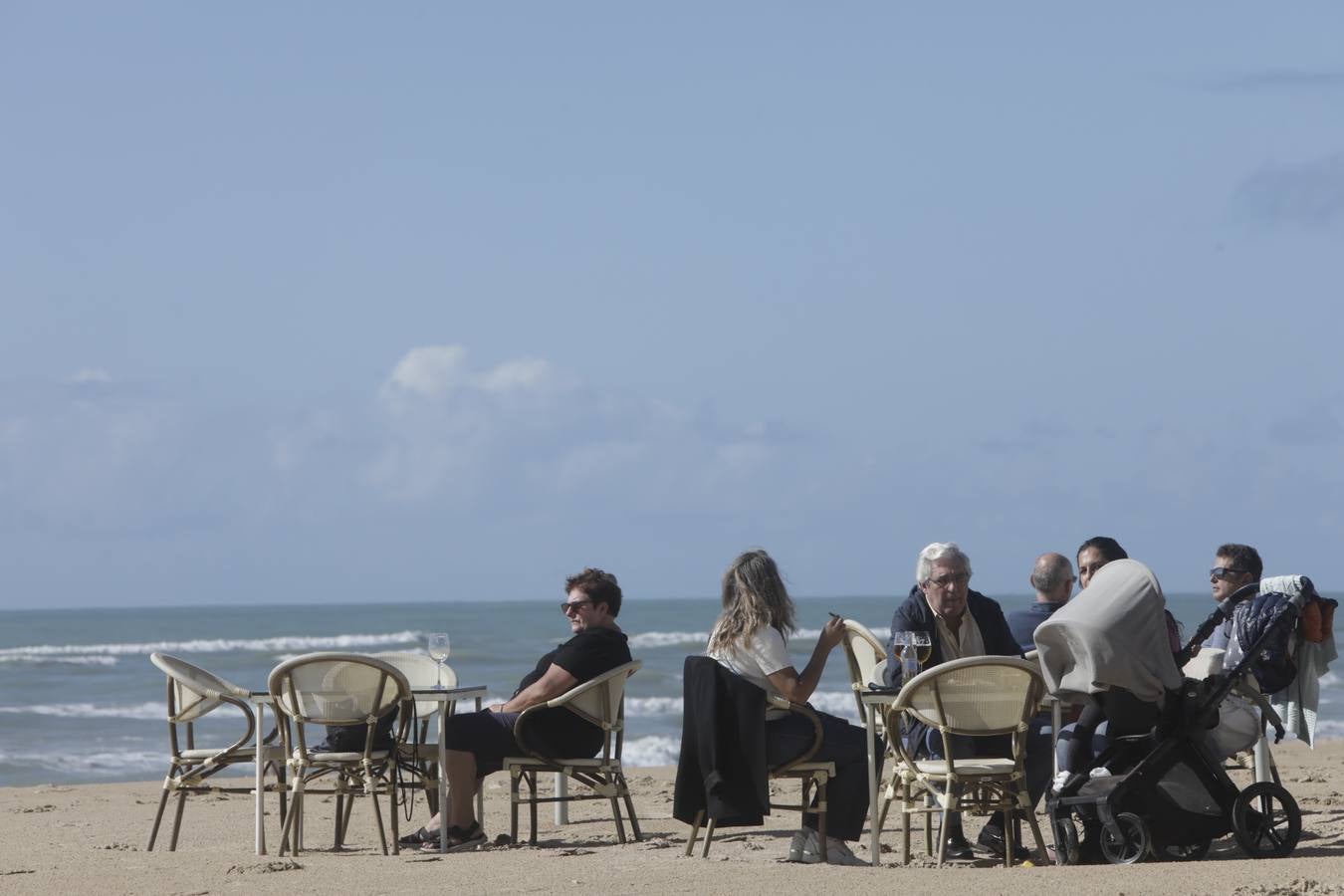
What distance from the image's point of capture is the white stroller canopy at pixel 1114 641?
5.49 m

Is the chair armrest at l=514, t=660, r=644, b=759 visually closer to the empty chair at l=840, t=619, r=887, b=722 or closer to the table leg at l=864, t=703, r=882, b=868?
the empty chair at l=840, t=619, r=887, b=722

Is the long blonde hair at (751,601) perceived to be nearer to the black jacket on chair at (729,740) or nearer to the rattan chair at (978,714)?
the black jacket on chair at (729,740)

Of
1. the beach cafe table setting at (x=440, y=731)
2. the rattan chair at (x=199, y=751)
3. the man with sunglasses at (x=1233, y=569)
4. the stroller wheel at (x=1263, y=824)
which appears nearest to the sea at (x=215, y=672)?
the rattan chair at (x=199, y=751)

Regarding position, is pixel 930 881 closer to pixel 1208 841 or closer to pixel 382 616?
pixel 1208 841

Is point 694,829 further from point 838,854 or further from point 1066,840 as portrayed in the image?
point 1066,840

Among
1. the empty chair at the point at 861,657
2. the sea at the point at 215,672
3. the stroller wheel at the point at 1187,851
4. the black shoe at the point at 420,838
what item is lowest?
the sea at the point at 215,672

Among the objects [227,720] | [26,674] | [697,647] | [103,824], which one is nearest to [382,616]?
[697,647]

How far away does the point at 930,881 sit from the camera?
517cm

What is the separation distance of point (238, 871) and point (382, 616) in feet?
223

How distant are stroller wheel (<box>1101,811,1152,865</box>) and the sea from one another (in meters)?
9.08

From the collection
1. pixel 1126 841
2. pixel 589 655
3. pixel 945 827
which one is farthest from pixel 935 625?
pixel 589 655

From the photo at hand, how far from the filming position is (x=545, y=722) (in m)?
6.84

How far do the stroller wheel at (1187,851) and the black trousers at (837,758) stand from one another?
1.16m

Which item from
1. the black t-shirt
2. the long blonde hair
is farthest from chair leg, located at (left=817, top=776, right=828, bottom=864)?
the black t-shirt
